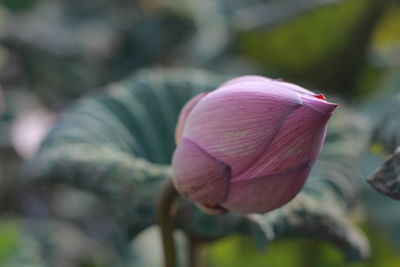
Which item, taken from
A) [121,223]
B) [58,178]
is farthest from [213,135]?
[58,178]

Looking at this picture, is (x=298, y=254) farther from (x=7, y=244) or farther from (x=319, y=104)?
(x=319, y=104)

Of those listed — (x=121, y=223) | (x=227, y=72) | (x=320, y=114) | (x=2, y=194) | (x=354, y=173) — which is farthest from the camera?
(x=2, y=194)

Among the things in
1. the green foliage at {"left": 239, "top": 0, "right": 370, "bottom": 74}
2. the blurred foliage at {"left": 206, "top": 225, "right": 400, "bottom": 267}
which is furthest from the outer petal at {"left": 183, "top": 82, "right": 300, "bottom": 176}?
the green foliage at {"left": 239, "top": 0, "right": 370, "bottom": 74}

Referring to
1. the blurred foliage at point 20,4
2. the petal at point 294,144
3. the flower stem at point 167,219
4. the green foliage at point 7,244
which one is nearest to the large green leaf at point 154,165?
the flower stem at point 167,219

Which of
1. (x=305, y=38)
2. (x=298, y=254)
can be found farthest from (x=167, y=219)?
(x=305, y=38)

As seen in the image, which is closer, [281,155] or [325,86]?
[281,155]

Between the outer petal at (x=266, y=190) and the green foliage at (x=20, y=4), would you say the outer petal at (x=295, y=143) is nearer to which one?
the outer petal at (x=266, y=190)

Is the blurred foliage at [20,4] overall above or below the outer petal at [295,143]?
below

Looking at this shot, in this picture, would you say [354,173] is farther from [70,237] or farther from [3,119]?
[3,119]
